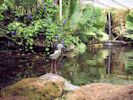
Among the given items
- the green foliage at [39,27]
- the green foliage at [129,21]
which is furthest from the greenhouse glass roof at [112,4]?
the green foliage at [39,27]

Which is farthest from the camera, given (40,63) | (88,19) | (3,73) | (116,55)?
(88,19)

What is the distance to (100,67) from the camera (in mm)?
12797

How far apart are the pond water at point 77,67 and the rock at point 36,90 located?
2.38 meters

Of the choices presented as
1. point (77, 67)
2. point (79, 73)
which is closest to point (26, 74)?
point (79, 73)

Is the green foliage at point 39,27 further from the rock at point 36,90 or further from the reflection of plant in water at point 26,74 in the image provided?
the rock at point 36,90

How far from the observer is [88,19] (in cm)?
1697

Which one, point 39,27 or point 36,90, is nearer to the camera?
point 36,90

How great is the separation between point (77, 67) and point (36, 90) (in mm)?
6209

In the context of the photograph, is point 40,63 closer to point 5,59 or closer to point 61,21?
point 5,59

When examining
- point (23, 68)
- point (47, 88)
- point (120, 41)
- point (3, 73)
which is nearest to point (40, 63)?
point (23, 68)

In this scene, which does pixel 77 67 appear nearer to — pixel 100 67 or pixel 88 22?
pixel 100 67

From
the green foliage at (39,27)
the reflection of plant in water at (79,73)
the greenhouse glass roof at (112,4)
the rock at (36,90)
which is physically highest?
the greenhouse glass roof at (112,4)

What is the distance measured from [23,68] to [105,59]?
4.07m

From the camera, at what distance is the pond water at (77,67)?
413 inches
